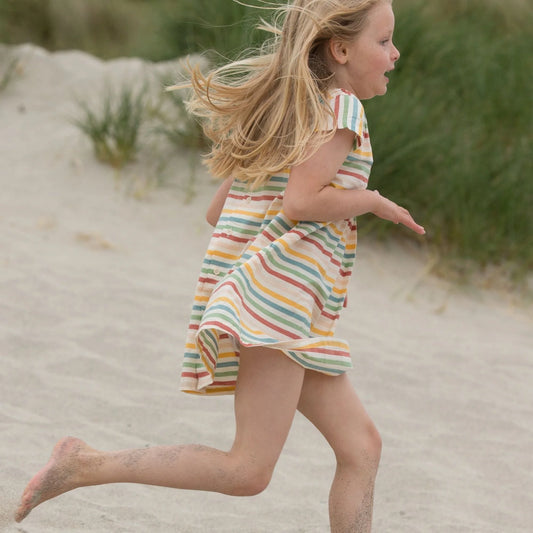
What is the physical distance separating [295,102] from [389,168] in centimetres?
292

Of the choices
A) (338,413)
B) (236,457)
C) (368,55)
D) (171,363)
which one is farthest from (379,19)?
(171,363)

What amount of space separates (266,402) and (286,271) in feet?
0.86

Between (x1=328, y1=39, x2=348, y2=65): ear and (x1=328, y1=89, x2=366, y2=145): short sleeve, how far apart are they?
0.08 metres

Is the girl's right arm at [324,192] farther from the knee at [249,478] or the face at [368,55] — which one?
the knee at [249,478]

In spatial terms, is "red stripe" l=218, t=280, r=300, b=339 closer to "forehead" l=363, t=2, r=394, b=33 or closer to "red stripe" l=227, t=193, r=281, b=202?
"red stripe" l=227, t=193, r=281, b=202

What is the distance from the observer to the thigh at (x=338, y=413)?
196 cm

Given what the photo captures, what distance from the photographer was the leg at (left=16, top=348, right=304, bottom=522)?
1883 mm

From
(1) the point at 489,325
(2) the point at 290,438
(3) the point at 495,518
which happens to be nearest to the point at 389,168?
(1) the point at 489,325

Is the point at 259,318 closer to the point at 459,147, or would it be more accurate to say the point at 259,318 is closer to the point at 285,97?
the point at 285,97

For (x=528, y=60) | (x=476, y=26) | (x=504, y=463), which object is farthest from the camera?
(x=476, y=26)

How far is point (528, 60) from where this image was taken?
578cm

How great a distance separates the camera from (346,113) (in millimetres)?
1887

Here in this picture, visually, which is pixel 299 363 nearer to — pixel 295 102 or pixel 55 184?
pixel 295 102

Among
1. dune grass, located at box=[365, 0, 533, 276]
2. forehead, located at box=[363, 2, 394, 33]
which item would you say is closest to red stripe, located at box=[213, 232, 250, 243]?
forehead, located at box=[363, 2, 394, 33]
